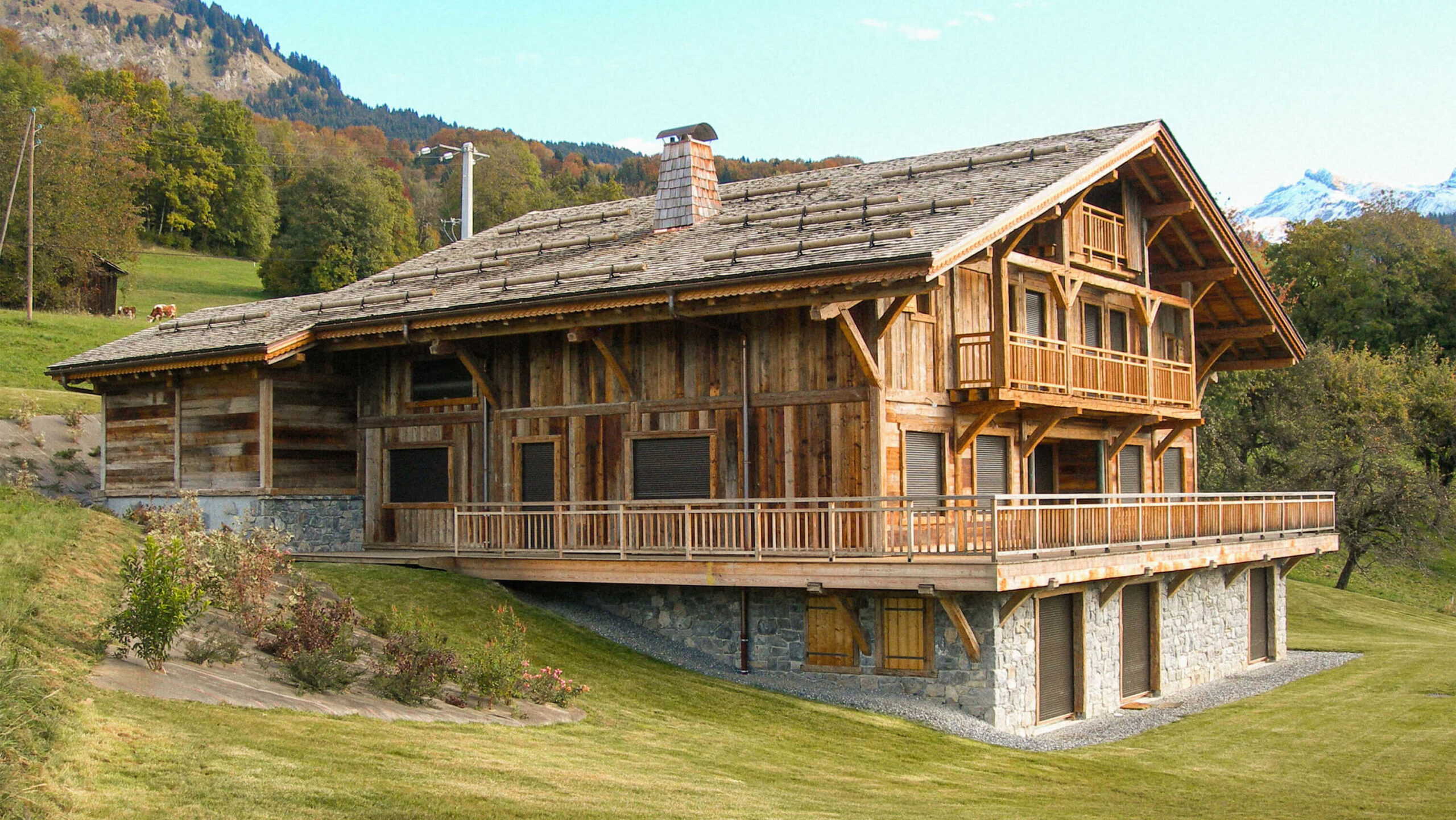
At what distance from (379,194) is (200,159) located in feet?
58.3

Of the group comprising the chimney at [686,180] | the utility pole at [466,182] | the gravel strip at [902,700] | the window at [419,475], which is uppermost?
the utility pole at [466,182]

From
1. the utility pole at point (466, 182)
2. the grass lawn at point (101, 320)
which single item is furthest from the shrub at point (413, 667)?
the grass lawn at point (101, 320)

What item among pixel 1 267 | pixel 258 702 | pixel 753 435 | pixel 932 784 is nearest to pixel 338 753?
pixel 258 702

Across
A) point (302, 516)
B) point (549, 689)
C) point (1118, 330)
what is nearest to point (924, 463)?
point (549, 689)

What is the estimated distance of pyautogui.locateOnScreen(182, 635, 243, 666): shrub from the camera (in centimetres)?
1395

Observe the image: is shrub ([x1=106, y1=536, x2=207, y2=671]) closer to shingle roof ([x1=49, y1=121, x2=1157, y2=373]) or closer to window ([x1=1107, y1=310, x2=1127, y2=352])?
shingle roof ([x1=49, y1=121, x2=1157, y2=373])

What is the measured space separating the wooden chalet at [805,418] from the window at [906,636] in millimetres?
48

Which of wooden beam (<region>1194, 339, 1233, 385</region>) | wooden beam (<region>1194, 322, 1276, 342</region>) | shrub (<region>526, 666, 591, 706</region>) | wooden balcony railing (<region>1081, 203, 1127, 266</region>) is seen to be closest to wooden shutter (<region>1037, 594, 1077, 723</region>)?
wooden balcony railing (<region>1081, 203, 1127, 266</region>)

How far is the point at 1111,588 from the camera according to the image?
23.4 metres

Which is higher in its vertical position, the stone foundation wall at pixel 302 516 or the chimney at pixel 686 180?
the chimney at pixel 686 180

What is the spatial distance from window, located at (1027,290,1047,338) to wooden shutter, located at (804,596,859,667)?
24.9 feet

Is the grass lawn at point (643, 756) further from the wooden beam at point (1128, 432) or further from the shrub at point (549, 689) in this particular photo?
the wooden beam at point (1128, 432)

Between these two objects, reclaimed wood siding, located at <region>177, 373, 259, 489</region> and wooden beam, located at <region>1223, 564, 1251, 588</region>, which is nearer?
reclaimed wood siding, located at <region>177, 373, 259, 489</region>

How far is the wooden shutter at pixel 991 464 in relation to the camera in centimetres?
2361
